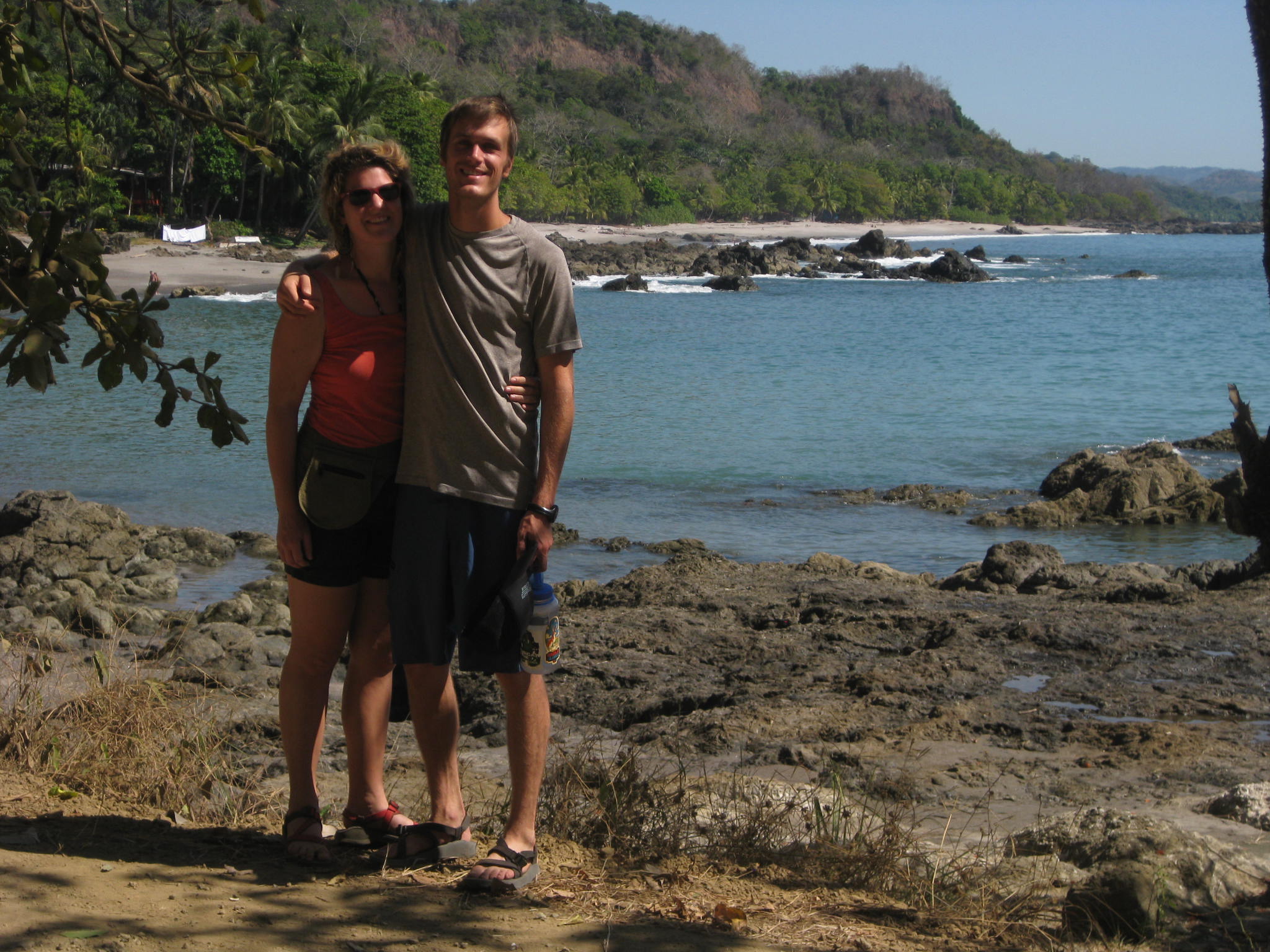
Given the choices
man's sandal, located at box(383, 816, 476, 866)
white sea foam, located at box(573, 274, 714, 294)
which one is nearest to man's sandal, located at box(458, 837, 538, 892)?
man's sandal, located at box(383, 816, 476, 866)

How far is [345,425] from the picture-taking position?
10.2ft

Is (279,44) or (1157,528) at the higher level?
(279,44)

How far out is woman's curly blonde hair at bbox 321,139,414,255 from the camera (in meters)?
3.07

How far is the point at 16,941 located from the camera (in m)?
2.52

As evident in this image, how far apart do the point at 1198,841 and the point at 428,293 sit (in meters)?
2.84

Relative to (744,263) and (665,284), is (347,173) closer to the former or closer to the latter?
(665,284)

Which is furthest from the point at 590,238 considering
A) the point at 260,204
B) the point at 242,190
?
the point at 260,204

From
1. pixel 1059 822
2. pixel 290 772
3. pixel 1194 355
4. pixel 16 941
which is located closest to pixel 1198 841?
pixel 1059 822

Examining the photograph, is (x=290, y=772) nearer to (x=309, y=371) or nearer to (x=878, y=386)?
(x=309, y=371)

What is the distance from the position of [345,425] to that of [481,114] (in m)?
0.85

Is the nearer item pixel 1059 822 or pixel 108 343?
pixel 108 343

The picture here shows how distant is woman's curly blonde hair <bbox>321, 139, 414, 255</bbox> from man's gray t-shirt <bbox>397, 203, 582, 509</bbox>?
0.62 ft

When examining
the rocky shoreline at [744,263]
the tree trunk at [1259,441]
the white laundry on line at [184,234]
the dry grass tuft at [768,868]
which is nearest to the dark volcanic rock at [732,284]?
the rocky shoreline at [744,263]

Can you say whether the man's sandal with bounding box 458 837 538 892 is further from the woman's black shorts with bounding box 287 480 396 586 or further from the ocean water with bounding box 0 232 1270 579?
the ocean water with bounding box 0 232 1270 579
